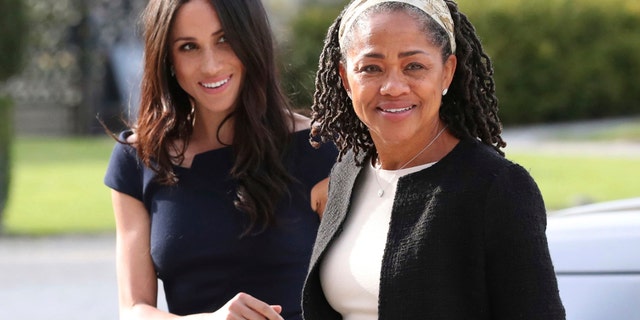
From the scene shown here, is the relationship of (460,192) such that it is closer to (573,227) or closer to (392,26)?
(392,26)

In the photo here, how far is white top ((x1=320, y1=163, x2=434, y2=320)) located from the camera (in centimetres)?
210

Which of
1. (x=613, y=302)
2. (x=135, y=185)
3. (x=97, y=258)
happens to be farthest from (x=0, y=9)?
(x=613, y=302)

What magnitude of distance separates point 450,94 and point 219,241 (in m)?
0.94

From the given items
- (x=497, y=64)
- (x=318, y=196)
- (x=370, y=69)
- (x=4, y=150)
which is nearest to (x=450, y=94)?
(x=370, y=69)

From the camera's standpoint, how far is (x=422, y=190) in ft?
6.75

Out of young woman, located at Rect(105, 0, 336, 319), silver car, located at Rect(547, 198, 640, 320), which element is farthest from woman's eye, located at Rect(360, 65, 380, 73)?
young woman, located at Rect(105, 0, 336, 319)

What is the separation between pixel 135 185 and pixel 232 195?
0.84ft

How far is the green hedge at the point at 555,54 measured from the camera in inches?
974

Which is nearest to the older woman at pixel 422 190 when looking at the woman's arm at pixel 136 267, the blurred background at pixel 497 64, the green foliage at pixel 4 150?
the woman's arm at pixel 136 267

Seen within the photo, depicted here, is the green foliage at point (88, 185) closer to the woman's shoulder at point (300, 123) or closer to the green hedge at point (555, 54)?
the green hedge at point (555, 54)

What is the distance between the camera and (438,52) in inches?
82.4

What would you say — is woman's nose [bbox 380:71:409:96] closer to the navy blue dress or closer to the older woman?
the older woman

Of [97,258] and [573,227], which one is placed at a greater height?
[573,227]

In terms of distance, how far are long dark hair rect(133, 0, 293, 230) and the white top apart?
75cm
